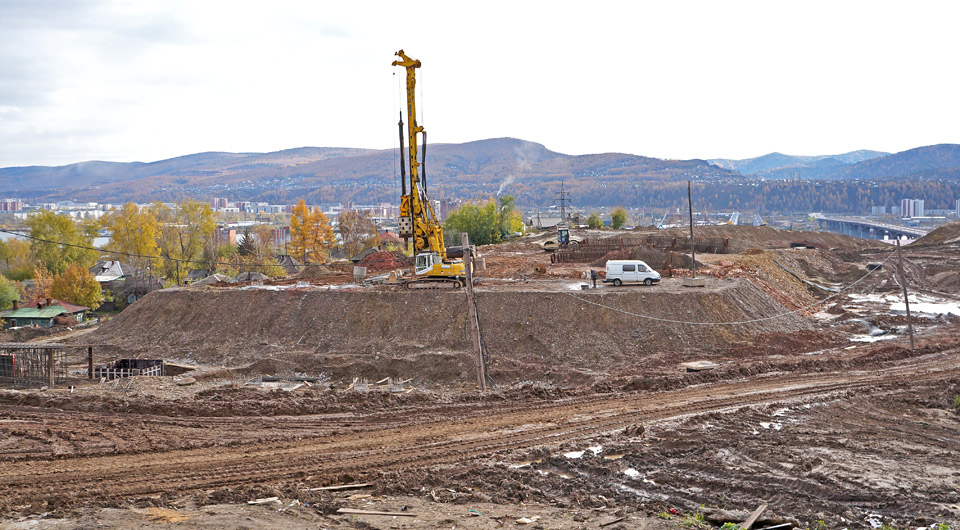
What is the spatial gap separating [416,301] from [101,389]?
1293 cm

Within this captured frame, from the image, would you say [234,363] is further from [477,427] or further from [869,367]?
[869,367]

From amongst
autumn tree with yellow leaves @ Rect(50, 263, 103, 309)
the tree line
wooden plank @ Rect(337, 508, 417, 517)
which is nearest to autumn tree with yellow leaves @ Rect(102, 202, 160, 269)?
the tree line

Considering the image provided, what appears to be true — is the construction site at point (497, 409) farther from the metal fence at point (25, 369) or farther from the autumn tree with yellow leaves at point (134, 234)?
the autumn tree with yellow leaves at point (134, 234)

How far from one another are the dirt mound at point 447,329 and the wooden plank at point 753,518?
1314 cm

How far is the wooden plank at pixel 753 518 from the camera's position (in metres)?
12.5

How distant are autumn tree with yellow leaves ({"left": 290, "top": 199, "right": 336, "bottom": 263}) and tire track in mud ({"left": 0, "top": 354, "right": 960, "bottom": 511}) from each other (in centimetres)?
6184

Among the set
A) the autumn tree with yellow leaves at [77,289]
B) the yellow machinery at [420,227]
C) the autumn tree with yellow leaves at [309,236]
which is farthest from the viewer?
the autumn tree with yellow leaves at [309,236]

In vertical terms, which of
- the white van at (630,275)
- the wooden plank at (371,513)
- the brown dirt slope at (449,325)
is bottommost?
the wooden plank at (371,513)

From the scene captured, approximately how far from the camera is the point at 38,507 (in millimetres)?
13906

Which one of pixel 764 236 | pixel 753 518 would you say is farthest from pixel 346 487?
pixel 764 236

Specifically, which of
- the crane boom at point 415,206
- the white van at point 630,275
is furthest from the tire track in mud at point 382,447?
the crane boom at point 415,206

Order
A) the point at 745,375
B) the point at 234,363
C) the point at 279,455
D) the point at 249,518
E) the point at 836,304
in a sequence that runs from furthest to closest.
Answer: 1. the point at 836,304
2. the point at 234,363
3. the point at 745,375
4. the point at 279,455
5. the point at 249,518

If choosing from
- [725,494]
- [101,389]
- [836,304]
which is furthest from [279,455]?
[836,304]

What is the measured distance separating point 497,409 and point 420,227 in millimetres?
17295
